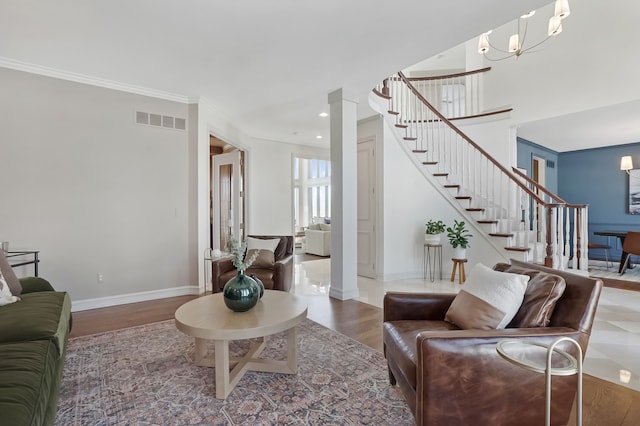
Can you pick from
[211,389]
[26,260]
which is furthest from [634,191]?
[26,260]

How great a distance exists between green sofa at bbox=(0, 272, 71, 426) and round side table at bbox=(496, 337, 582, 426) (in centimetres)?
170

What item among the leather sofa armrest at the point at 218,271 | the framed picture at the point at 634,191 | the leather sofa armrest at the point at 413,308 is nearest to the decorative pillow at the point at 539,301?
the leather sofa armrest at the point at 413,308

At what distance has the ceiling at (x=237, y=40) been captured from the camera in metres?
2.48

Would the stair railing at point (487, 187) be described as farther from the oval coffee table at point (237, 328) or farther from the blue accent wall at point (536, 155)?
the oval coffee table at point (237, 328)

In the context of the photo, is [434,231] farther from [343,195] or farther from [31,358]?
[31,358]

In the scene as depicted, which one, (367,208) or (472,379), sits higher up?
(367,208)

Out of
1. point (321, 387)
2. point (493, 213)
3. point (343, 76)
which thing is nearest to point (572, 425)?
point (321, 387)

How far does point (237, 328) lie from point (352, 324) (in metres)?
1.61

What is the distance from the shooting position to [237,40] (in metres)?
2.96

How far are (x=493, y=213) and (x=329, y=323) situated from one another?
11.5 feet

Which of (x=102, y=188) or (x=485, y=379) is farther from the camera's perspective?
(x=102, y=188)

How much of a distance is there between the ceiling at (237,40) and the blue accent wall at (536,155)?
15.3 ft

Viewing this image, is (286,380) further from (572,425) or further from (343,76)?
(343,76)

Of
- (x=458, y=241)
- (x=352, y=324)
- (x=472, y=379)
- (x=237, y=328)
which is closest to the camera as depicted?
(x=472, y=379)
